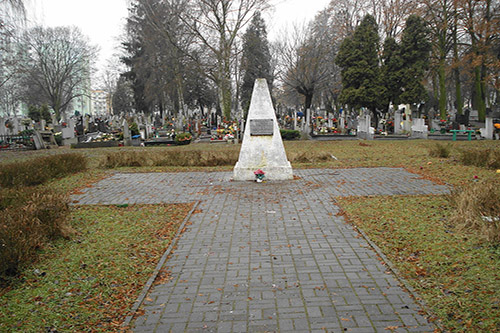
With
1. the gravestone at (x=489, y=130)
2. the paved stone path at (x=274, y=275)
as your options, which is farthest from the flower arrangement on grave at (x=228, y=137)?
the paved stone path at (x=274, y=275)

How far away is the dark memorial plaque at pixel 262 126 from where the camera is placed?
10.2 metres

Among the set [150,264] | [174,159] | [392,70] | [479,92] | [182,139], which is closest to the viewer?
[150,264]

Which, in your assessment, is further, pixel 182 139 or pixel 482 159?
pixel 182 139

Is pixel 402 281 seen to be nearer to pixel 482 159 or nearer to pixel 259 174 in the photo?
pixel 259 174

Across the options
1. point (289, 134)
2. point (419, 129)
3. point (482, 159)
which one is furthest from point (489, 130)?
point (482, 159)

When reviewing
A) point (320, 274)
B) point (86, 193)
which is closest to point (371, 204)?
point (320, 274)

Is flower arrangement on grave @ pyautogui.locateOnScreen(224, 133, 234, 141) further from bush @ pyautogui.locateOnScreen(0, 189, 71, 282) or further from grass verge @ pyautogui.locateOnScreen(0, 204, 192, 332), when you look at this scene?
grass verge @ pyautogui.locateOnScreen(0, 204, 192, 332)

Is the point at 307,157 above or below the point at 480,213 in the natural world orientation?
above

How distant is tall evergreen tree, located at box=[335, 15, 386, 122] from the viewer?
2970 centimetres

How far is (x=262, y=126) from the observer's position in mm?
10203

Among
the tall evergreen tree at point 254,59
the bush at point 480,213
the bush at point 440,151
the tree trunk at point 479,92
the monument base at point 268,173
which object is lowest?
the bush at point 480,213

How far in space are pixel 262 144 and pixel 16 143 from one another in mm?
19251

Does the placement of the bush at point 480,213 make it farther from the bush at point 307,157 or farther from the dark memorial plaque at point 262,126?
the bush at point 307,157

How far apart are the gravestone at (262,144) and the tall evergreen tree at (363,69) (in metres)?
21.2
